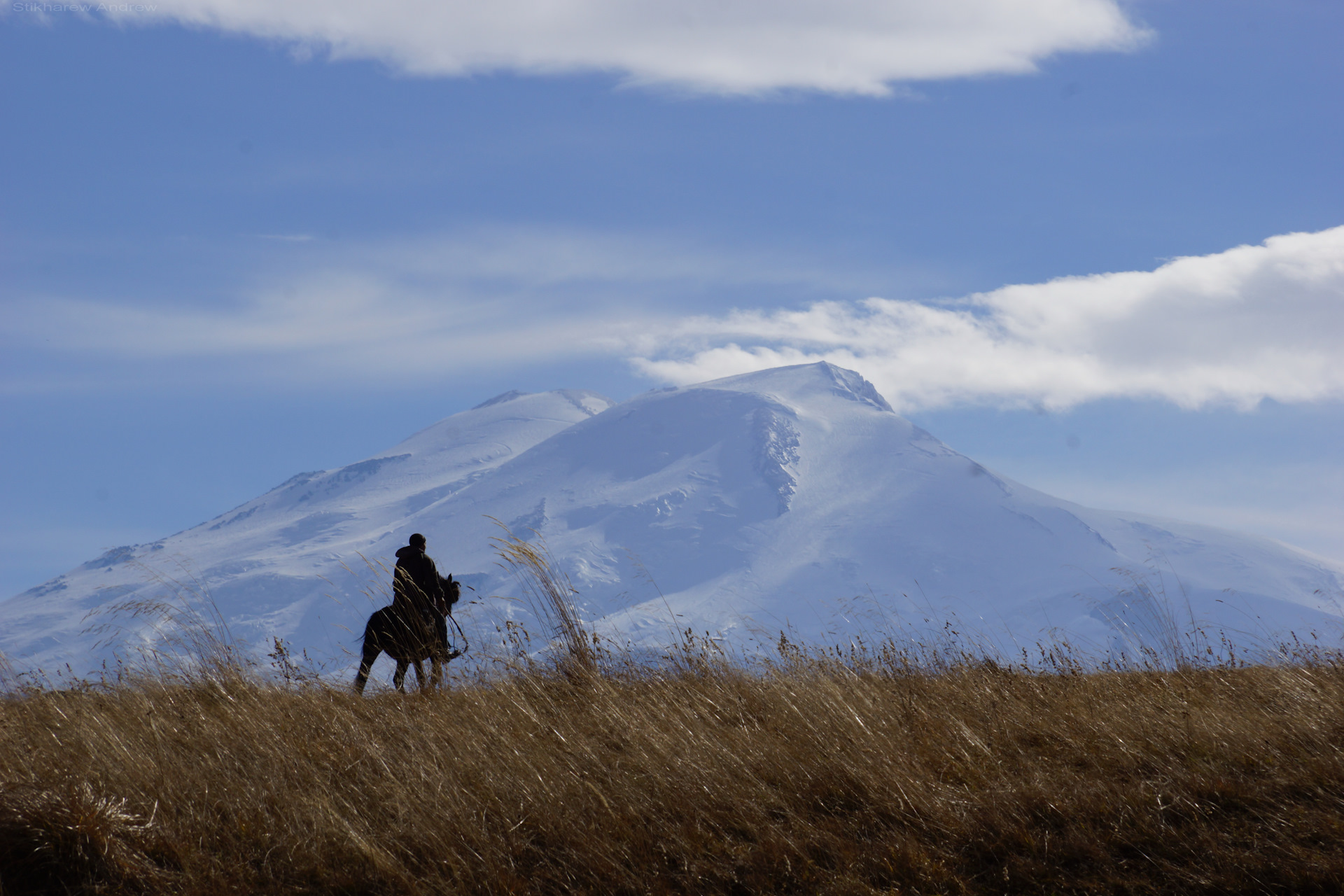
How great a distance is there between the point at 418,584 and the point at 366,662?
34.5 inches

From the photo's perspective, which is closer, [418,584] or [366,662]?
[366,662]

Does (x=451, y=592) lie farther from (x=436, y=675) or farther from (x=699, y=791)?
(x=699, y=791)

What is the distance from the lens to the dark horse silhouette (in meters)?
7.65

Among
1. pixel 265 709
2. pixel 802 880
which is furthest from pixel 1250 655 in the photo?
pixel 265 709

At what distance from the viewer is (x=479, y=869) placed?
421 cm

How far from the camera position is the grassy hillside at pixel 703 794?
4.11 m

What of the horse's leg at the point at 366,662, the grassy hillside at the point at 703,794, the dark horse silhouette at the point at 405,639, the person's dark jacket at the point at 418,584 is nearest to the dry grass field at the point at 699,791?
the grassy hillside at the point at 703,794

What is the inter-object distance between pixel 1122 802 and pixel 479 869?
332cm

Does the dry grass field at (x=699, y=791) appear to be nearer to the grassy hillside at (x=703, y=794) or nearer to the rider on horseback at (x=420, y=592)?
the grassy hillside at (x=703, y=794)

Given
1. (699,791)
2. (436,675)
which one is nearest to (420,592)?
(436,675)

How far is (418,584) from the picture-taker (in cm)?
826

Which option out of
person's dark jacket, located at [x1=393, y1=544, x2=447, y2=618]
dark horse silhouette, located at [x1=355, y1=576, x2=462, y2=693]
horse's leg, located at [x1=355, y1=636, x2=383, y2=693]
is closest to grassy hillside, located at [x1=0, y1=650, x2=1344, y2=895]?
horse's leg, located at [x1=355, y1=636, x2=383, y2=693]

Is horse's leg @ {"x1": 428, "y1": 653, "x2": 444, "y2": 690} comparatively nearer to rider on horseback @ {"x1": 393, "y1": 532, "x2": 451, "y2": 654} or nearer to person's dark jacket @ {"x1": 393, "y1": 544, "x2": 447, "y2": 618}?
rider on horseback @ {"x1": 393, "y1": 532, "x2": 451, "y2": 654}

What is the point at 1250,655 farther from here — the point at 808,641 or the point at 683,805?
the point at 683,805
